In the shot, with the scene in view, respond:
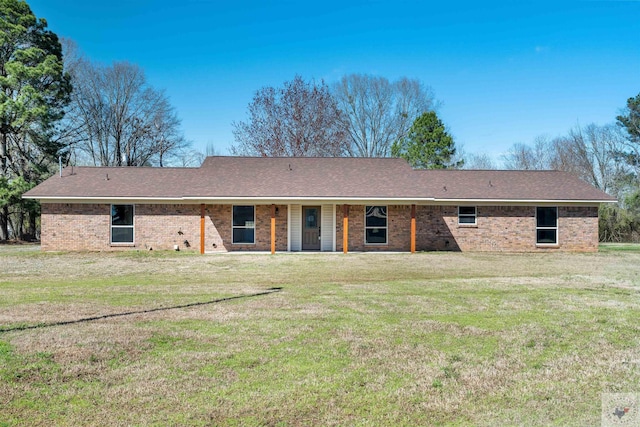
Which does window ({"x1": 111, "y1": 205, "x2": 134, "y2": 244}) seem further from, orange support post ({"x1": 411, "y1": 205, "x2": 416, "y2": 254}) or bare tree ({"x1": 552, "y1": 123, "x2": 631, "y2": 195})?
bare tree ({"x1": 552, "y1": 123, "x2": 631, "y2": 195})

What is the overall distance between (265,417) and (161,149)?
39.8m

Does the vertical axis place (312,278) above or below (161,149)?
below

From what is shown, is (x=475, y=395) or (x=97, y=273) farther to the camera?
(x=97, y=273)

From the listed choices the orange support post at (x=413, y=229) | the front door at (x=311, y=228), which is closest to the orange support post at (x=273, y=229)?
the front door at (x=311, y=228)

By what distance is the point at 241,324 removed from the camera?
6.60 metres

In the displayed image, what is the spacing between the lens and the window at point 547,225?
820 inches

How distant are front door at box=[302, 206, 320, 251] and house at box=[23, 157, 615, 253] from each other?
0.04 meters

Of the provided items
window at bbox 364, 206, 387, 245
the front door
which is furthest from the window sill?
the front door

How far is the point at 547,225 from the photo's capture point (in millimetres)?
20875

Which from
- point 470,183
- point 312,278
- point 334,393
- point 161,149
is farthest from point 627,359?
point 161,149

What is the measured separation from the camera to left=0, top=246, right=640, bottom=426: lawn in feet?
12.6

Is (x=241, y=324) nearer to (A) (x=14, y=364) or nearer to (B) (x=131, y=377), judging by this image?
(B) (x=131, y=377)

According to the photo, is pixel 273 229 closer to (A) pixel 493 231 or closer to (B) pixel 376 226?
(B) pixel 376 226

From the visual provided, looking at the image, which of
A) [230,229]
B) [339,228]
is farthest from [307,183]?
[230,229]
